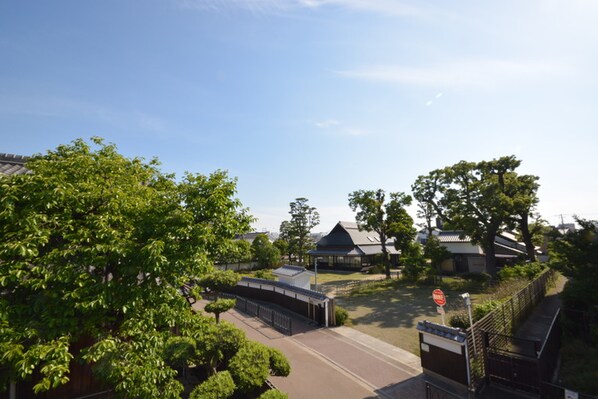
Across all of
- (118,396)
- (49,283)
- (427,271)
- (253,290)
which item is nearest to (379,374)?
(118,396)

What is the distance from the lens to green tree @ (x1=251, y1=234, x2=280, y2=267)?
129 ft

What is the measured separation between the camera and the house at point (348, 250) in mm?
37188

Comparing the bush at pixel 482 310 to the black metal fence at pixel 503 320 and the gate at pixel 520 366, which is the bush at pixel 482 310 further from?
the gate at pixel 520 366

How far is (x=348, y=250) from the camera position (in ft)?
123

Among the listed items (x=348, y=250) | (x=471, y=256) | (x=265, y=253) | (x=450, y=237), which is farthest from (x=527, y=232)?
(x=265, y=253)

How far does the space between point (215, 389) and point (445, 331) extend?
743 cm

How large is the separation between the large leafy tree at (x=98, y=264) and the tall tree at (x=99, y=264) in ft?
0.06

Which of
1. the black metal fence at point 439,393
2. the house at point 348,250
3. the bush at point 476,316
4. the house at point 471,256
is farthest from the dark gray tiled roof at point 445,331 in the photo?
the house at point 348,250

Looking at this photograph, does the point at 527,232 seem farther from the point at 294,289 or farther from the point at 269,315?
the point at 269,315

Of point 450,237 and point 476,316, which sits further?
point 450,237

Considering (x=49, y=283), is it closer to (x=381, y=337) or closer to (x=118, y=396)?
(x=118, y=396)

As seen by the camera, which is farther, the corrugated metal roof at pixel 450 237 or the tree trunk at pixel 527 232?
the corrugated metal roof at pixel 450 237

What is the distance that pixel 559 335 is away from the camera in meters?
11.5

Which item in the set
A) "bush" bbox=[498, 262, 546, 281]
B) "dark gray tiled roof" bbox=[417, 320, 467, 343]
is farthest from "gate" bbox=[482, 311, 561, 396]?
"bush" bbox=[498, 262, 546, 281]
